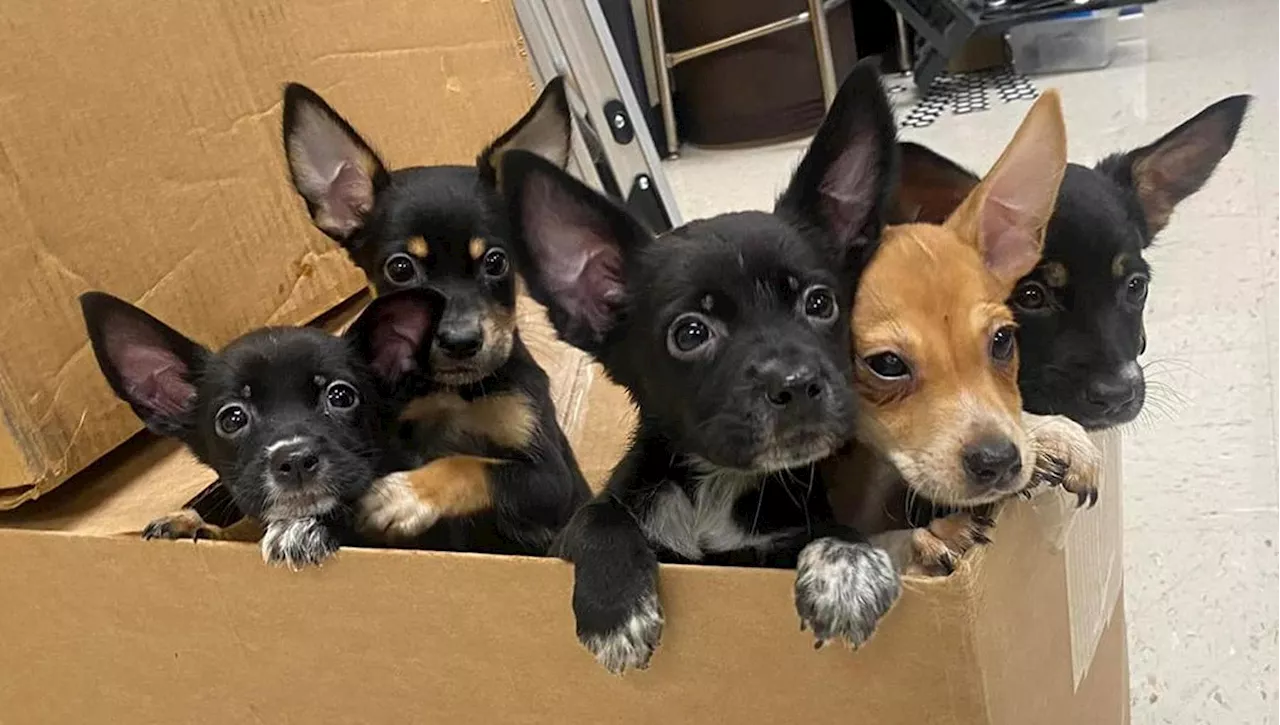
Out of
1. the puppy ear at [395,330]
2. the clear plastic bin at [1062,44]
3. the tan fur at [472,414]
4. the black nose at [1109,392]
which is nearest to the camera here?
the black nose at [1109,392]

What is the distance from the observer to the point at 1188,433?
2.76m

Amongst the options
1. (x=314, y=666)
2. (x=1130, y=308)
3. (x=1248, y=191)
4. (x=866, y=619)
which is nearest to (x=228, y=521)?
(x=314, y=666)

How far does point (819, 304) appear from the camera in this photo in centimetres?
127

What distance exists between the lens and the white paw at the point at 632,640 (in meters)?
1.15

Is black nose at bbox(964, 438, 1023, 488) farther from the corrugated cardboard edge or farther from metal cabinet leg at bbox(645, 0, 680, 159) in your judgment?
metal cabinet leg at bbox(645, 0, 680, 159)

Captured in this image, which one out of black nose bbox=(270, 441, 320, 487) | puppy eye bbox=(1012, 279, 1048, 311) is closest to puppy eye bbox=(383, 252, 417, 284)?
black nose bbox=(270, 441, 320, 487)

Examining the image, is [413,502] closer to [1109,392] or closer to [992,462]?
[992,462]

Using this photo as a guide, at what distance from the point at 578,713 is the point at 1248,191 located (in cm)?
310

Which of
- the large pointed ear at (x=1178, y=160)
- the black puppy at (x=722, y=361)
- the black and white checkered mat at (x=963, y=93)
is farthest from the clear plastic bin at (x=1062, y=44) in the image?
the black puppy at (x=722, y=361)

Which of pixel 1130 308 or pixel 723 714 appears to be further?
pixel 1130 308

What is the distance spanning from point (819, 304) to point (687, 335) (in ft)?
0.44

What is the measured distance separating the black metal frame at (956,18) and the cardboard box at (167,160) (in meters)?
3.28

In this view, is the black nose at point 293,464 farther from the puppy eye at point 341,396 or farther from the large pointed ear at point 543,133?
the large pointed ear at point 543,133

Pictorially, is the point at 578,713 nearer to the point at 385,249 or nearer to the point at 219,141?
the point at 385,249
